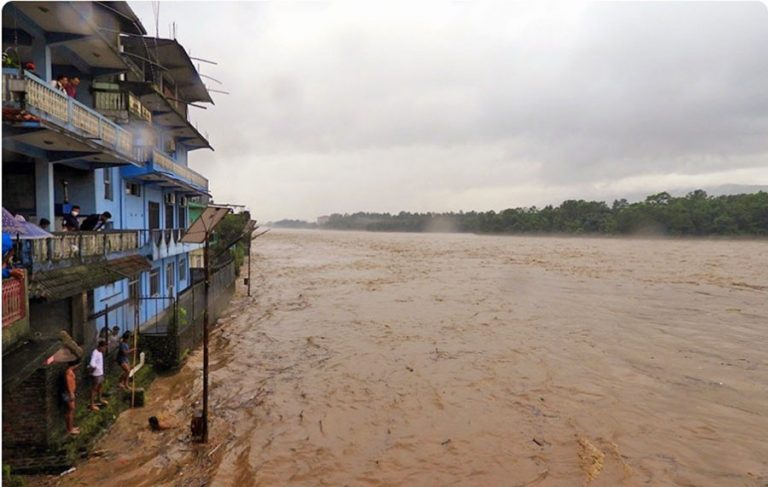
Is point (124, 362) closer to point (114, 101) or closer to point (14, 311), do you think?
point (14, 311)

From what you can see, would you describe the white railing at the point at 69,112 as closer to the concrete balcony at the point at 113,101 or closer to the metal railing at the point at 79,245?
the metal railing at the point at 79,245

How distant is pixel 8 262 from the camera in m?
7.43

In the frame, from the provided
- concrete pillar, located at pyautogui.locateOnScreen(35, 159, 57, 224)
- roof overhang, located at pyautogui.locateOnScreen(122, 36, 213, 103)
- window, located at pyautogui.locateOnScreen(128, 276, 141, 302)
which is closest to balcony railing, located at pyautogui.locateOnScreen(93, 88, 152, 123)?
roof overhang, located at pyautogui.locateOnScreen(122, 36, 213, 103)

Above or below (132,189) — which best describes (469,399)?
below

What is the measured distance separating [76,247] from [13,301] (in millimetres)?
3578

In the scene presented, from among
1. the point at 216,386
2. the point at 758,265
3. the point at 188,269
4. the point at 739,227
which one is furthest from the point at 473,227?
the point at 216,386

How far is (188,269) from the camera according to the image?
74.8 feet

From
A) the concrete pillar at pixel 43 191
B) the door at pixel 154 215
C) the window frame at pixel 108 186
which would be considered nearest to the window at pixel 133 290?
the window frame at pixel 108 186

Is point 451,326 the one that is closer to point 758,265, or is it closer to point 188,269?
point 188,269

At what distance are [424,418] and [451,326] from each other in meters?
9.04

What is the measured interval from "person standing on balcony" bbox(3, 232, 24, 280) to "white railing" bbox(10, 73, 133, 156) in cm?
273

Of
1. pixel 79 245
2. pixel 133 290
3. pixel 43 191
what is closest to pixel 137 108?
Answer: pixel 43 191

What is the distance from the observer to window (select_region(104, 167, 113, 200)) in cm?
1374

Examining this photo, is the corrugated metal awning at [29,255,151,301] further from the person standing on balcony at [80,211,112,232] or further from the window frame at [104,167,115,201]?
the window frame at [104,167,115,201]
